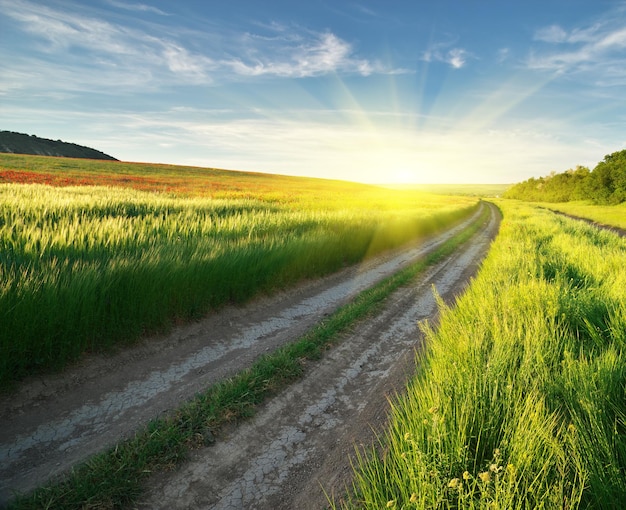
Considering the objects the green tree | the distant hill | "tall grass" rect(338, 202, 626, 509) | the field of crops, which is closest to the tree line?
the green tree

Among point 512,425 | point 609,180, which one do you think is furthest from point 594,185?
point 512,425

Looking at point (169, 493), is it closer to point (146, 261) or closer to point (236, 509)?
point (236, 509)

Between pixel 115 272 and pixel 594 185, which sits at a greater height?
pixel 594 185

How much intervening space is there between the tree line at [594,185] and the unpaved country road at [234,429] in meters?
65.8

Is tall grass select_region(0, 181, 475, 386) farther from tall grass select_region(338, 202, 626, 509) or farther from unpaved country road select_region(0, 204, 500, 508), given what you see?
tall grass select_region(338, 202, 626, 509)

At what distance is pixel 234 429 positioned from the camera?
375 centimetres

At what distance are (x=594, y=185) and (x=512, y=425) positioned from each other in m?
76.3

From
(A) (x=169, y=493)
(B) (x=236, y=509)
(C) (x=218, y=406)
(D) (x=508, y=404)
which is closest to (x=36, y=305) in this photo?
(C) (x=218, y=406)

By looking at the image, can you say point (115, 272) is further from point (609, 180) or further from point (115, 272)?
point (609, 180)

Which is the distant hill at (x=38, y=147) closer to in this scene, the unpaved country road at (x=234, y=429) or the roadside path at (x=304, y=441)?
the unpaved country road at (x=234, y=429)

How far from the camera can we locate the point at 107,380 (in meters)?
4.80

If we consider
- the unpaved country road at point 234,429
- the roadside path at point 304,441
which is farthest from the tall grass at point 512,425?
the unpaved country road at point 234,429

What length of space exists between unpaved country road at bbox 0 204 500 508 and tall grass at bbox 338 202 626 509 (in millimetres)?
640

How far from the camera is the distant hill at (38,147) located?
331 ft
